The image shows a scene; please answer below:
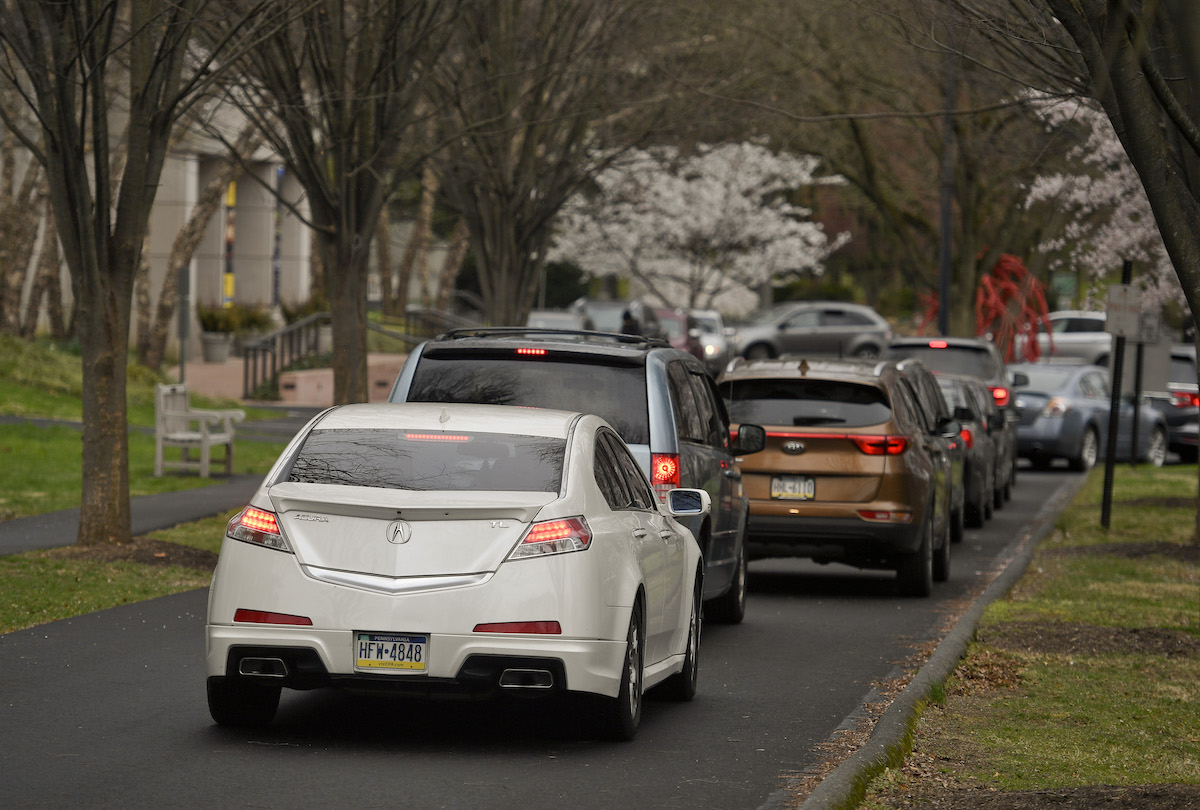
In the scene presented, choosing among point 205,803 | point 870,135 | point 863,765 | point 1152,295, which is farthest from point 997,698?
point 870,135

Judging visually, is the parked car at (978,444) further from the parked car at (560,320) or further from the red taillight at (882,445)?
the parked car at (560,320)

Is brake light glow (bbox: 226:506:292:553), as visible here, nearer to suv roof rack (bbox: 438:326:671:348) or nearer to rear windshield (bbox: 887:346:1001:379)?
suv roof rack (bbox: 438:326:671:348)

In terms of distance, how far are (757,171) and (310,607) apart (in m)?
59.3

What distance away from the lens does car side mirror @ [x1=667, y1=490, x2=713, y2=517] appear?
9.04m

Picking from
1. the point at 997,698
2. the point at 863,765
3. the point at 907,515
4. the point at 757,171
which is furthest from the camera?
the point at 757,171

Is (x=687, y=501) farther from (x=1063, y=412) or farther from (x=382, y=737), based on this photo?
(x=1063, y=412)

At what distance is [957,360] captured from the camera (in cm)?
2570

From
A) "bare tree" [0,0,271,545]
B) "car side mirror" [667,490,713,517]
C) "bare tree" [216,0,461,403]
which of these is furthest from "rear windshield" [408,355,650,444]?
"bare tree" [216,0,461,403]

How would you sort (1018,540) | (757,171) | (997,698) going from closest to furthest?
(997,698), (1018,540), (757,171)

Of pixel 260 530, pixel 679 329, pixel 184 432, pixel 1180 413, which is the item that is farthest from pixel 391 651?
pixel 679 329

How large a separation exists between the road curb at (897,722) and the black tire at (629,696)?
1.00 metres

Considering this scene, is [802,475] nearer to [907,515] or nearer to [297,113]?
[907,515]

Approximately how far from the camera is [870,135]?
36.4 m

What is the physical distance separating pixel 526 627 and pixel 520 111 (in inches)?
746
